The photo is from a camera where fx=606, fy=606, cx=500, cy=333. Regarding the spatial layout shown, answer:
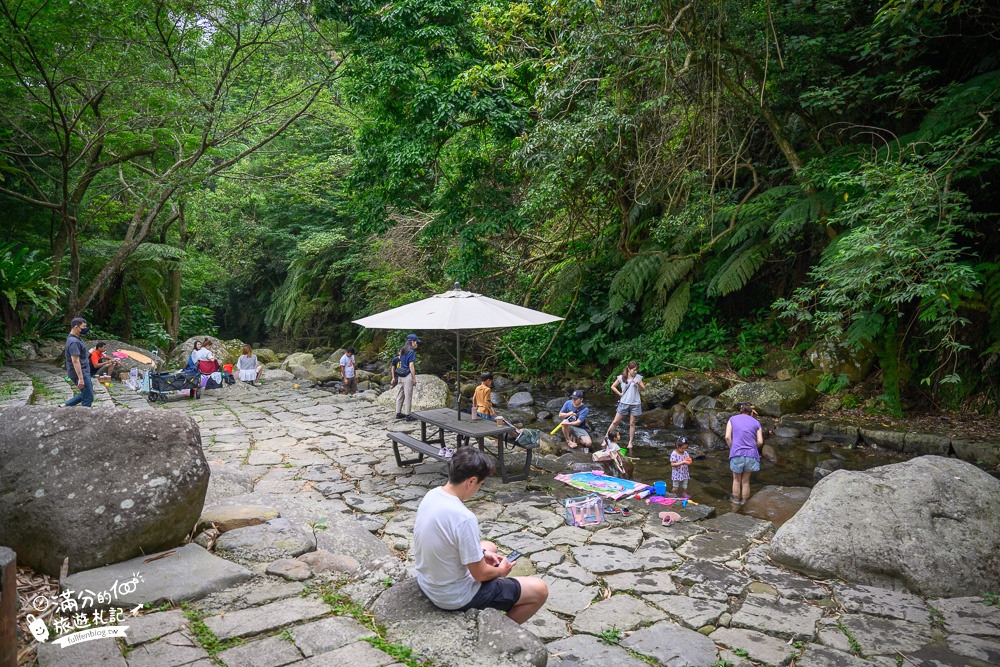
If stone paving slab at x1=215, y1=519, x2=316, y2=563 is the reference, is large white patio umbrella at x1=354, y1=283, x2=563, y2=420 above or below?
above

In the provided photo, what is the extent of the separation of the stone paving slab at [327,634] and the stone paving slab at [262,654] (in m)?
0.05

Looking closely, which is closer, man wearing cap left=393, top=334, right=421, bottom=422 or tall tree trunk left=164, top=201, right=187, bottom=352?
man wearing cap left=393, top=334, right=421, bottom=422

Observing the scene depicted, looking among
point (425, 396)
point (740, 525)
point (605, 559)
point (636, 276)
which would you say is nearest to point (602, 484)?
point (740, 525)

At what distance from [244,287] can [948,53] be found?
24.1 meters

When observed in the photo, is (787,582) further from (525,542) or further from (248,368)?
(248,368)

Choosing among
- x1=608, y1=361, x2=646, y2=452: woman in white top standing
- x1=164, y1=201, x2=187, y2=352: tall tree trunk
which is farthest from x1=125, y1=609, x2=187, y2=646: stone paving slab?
x1=164, y1=201, x2=187, y2=352: tall tree trunk

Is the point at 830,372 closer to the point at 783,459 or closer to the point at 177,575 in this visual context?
the point at 783,459

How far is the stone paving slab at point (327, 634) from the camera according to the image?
9.91ft

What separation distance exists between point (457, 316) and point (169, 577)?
404 cm

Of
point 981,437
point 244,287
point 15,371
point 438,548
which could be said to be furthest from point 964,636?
point 244,287

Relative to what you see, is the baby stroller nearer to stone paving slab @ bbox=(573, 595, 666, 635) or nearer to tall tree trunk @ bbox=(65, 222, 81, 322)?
tall tree trunk @ bbox=(65, 222, 81, 322)

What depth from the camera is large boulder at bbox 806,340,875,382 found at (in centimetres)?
1094

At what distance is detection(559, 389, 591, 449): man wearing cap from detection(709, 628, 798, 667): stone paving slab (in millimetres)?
5301

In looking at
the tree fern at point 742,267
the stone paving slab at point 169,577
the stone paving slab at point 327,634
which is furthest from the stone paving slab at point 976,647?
the tree fern at point 742,267
